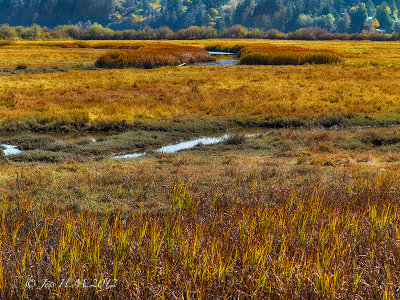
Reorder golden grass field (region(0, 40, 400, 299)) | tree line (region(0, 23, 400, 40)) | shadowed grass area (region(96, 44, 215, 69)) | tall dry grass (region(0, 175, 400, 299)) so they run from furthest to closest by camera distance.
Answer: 1. tree line (region(0, 23, 400, 40))
2. shadowed grass area (region(96, 44, 215, 69))
3. golden grass field (region(0, 40, 400, 299))
4. tall dry grass (region(0, 175, 400, 299))

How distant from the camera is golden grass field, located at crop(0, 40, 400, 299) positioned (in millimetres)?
4672

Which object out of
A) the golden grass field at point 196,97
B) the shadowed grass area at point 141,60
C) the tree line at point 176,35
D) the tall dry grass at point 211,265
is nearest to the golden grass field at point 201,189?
the tall dry grass at point 211,265

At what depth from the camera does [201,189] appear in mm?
9031

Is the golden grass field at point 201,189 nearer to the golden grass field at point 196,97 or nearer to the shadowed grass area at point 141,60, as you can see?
the golden grass field at point 196,97

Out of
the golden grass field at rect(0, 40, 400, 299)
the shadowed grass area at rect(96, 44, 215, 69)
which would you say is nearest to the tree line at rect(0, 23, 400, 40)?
the shadowed grass area at rect(96, 44, 215, 69)

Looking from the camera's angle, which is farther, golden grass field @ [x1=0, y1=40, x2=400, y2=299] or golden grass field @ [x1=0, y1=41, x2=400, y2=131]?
golden grass field @ [x1=0, y1=41, x2=400, y2=131]

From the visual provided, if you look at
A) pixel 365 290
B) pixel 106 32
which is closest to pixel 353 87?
pixel 365 290

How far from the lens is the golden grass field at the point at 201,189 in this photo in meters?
4.67

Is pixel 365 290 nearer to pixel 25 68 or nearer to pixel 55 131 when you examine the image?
pixel 55 131

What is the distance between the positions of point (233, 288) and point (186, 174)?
6.25 metres

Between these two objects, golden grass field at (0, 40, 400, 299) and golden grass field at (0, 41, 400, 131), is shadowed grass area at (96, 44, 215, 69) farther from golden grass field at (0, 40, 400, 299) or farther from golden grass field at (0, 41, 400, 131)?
golden grass field at (0, 40, 400, 299)

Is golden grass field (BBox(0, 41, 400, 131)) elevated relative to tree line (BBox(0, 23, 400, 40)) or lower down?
lower down

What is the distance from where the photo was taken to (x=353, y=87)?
30594 millimetres

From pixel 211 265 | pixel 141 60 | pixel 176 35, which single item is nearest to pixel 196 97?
pixel 211 265
